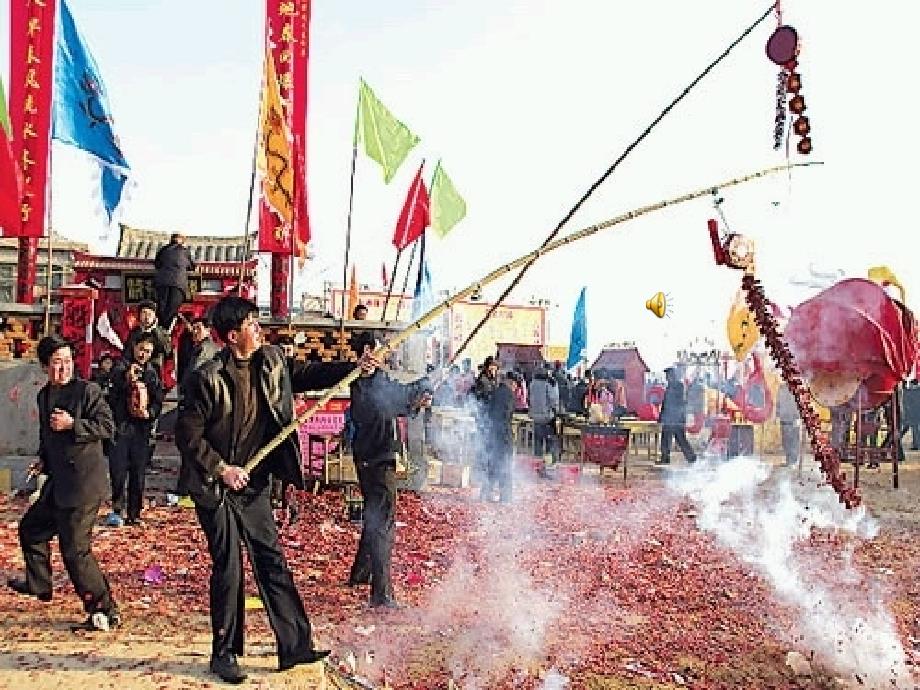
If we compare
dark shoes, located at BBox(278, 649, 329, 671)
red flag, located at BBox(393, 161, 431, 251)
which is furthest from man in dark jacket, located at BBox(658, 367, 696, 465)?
dark shoes, located at BBox(278, 649, 329, 671)

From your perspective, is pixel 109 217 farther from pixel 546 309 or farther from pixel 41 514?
pixel 546 309

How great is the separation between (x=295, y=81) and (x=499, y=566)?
863cm

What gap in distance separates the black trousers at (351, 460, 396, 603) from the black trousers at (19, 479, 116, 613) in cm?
202

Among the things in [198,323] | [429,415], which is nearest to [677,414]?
[429,415]

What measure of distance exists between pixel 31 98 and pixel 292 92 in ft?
12.2

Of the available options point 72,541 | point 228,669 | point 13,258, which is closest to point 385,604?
point 228,669

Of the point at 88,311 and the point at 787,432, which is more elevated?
the point at 88,311

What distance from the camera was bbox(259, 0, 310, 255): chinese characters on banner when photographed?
44.1 ft

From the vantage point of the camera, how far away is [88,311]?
41.6ft

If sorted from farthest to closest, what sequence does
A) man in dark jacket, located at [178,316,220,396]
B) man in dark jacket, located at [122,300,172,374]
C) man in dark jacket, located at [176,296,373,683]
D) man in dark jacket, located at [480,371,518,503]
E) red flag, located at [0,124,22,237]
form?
man in dark jacket, located at [480,371,518,503]
red flag, located at [0,124,22,237]
man in dark jacket, located at [178,316,220,396]
man in dark jacket, located at [122,300,172,374]
man in dark jacket, located at [176,296,373,683]

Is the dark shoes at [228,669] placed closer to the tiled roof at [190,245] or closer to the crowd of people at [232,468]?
the crowd of people at [232,468]

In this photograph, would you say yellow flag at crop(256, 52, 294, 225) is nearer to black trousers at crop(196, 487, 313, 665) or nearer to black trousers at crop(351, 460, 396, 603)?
black trousers at crop(351, 460, 396, 603)

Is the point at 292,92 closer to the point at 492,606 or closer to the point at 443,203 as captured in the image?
the point at 443,203

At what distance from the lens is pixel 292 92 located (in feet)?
44.7
